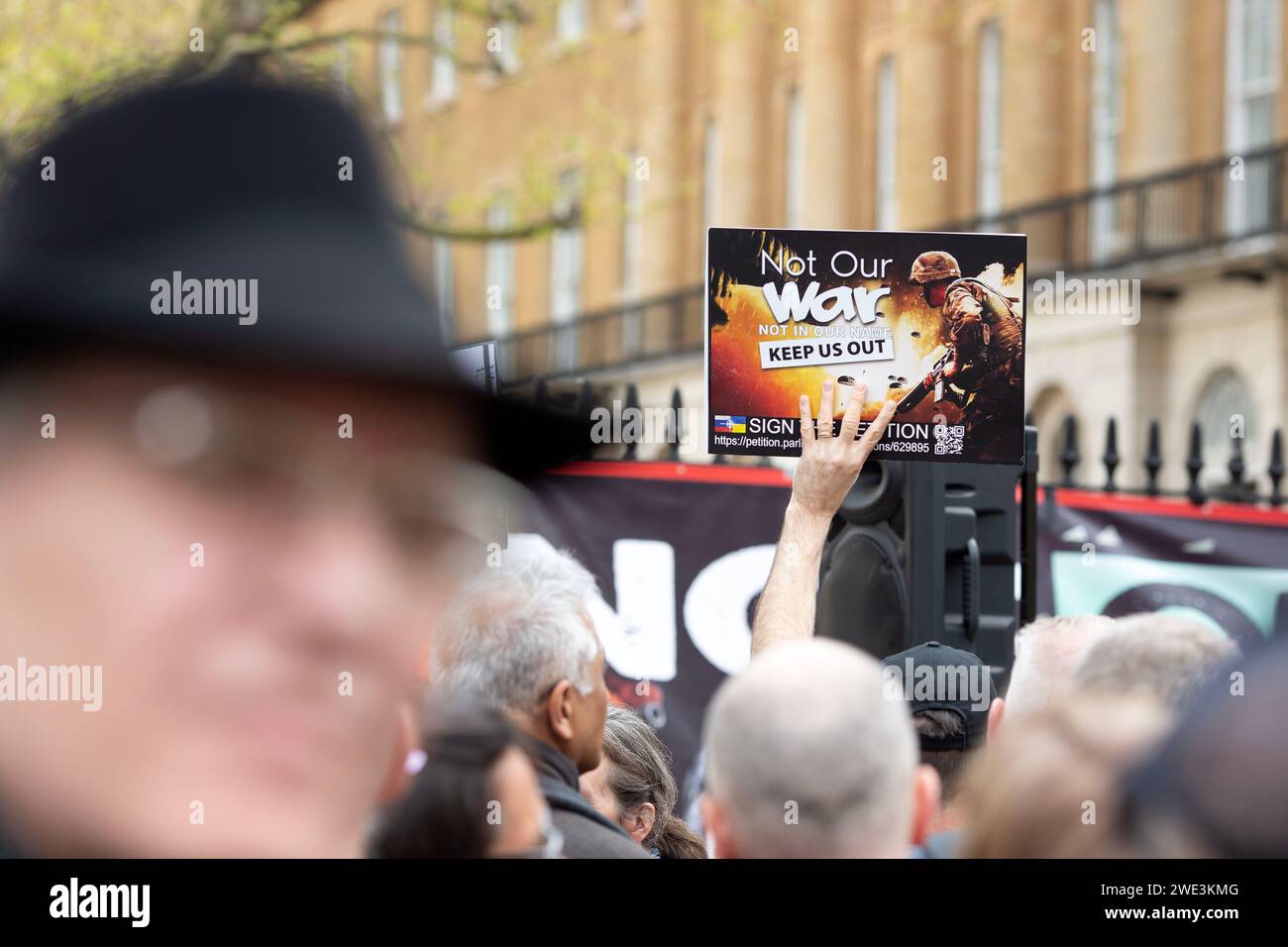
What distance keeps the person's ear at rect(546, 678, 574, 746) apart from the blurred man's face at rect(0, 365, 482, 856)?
2.57 m

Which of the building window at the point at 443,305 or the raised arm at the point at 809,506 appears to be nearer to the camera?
the building window at the point at 443,305

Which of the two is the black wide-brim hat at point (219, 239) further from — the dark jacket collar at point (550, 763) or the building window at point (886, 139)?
the building window at point (886, 139)

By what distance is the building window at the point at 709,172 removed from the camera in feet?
106

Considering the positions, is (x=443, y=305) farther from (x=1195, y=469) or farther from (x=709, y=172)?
(x=709, y=172)

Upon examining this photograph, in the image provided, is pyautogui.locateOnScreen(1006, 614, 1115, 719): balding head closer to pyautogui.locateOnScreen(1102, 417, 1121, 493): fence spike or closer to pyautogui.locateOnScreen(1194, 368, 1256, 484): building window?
pyautogui.locateOnScreen(1102, 417, 1121, 493): fence spike

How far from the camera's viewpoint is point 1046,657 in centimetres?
461

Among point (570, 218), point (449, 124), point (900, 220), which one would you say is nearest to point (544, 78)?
point (449, 124)

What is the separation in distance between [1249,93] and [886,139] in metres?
7.50

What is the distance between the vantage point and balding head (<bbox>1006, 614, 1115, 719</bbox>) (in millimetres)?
4426

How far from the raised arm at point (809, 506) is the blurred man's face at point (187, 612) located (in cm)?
326

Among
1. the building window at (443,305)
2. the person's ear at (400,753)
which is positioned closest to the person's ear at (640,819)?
the person's ear at (400,753)

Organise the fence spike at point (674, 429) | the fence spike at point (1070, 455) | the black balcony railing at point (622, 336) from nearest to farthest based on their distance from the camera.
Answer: the fence spike at point (674, 429), the fence spike at point (1070, 455), the black balcony railing at point (622, 336)
